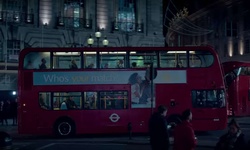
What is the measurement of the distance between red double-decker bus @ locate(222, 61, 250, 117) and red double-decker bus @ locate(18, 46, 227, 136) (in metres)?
9.81

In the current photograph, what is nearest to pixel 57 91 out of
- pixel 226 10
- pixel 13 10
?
pixel 13 10

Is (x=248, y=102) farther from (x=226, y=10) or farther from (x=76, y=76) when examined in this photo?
(x=226, y=10)

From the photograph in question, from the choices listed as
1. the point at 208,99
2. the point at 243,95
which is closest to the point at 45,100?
the point at 208,99

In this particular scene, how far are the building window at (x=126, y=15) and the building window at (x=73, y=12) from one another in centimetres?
326

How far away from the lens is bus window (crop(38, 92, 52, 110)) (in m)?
19.1

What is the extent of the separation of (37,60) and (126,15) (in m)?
17.6

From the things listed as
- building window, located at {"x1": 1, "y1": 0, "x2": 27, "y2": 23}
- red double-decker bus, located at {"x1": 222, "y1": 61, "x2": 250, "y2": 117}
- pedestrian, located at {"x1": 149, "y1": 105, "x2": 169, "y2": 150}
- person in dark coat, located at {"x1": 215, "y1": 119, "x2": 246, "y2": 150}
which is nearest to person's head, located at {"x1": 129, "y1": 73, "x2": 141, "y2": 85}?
pedestrian, located at {"x1": 149, "y1": 105, "x2": 169, "y2": 150}

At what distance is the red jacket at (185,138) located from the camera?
7.91 metres

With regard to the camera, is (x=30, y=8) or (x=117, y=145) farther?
(x=30, y=8)

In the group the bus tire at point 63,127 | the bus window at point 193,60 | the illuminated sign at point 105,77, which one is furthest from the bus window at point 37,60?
the bus window at point 193,60

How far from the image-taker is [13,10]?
104 ft

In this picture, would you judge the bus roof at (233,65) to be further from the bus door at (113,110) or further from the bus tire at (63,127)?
the bus tire at (63,127)

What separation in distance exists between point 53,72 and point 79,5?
16224mm

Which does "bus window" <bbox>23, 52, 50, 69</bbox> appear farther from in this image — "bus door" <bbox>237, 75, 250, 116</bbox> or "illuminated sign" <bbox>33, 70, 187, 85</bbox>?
"bus door" <bbox>237, 75, 250, 116</bbox>
